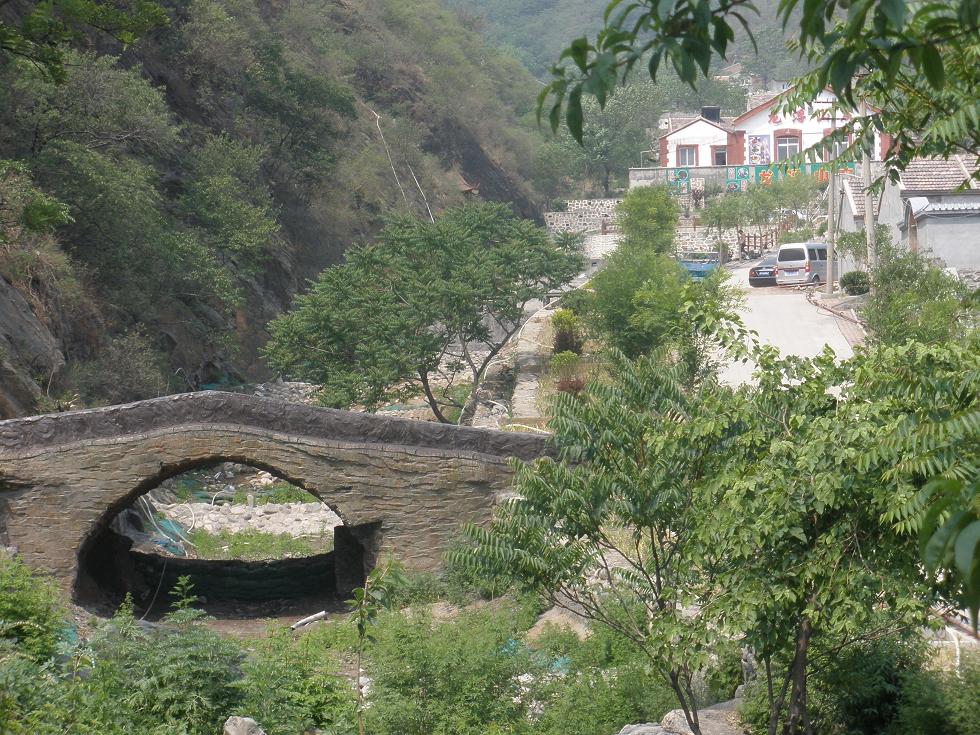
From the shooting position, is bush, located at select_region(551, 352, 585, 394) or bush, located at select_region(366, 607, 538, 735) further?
bush, located at select_region(551, 352, 585, 394)

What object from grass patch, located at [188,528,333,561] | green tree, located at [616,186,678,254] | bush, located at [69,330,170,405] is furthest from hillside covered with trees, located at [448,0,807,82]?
grass patch, located at [188,528,333,561]

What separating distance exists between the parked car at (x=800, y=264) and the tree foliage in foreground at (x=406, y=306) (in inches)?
451

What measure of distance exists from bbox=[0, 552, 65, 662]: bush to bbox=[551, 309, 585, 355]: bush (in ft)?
66.7

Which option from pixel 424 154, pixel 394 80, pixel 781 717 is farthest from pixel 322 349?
pixel 394 80

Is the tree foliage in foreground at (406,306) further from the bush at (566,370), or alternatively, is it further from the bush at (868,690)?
the bush at (868,690)

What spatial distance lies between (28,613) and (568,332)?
21.3 m

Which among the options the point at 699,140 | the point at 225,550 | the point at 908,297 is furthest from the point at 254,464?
the point at 699,140

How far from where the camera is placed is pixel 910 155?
8094mm

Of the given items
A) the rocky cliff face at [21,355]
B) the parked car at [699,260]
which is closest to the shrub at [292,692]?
the rocky cliff face at [21,355]

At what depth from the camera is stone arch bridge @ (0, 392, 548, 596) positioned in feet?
51.4

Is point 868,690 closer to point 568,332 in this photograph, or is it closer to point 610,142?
point 568,332

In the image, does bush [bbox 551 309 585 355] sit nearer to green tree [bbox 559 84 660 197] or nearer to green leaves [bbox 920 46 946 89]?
green leaves [bbox 920 46 946 89]

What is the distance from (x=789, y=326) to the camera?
30.8 metres

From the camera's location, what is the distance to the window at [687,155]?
223 feet
